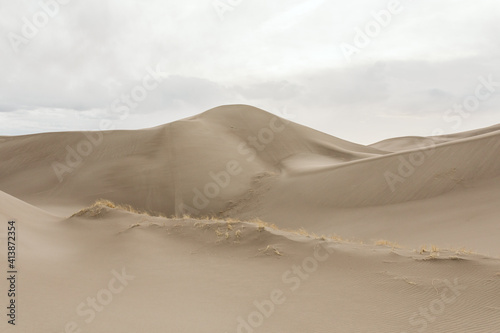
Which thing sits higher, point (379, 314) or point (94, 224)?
point (94, 224)

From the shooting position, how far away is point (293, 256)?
687 cm

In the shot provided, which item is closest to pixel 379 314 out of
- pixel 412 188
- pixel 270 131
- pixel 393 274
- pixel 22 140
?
pixel 393 274

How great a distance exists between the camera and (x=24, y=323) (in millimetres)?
4645

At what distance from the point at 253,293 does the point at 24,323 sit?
303 cm

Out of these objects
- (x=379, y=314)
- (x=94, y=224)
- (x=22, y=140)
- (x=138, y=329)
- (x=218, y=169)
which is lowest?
(x=379, y=314)

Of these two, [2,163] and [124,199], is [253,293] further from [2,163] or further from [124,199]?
[2,163]

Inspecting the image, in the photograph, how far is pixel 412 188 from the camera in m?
15.0

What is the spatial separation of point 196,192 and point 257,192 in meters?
3.84

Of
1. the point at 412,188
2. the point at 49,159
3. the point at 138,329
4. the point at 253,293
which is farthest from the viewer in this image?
the point at 49,159

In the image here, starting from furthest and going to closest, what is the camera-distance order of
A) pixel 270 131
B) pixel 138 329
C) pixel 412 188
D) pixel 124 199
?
pixel 270 131 → pixel 124 199 → pixel 412 188 → pixel 138 329

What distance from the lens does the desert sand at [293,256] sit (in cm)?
490

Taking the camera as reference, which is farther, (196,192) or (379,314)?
(196,192)

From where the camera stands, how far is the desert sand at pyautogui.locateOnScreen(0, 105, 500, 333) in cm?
490

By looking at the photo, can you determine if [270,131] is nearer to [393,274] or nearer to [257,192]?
[257,192]
